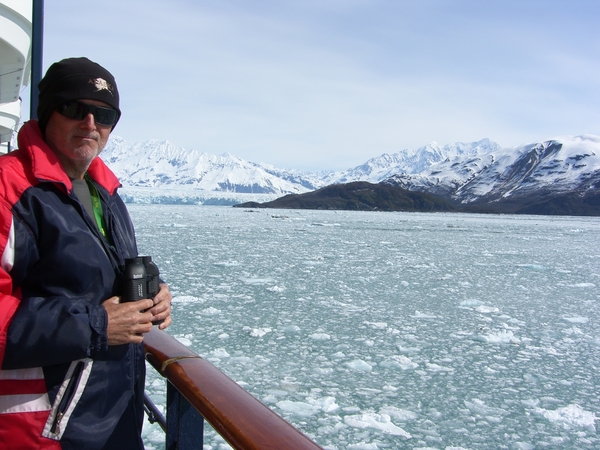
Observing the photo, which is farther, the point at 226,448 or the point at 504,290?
the point at 504,290

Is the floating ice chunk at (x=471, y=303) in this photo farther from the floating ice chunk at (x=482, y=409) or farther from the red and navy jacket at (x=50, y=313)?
the red and navy jacket at (x=50, y=313)

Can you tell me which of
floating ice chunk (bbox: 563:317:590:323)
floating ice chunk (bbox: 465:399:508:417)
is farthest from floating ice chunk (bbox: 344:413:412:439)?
floating ice chunk (bbox: 563:317:590:323)

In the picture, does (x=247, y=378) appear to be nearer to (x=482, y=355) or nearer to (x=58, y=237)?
(x=482, y=355)

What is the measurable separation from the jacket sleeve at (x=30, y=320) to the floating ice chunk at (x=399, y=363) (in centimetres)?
438

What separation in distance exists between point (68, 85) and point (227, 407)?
0.98 m

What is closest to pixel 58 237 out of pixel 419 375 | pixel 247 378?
pixel 247 378

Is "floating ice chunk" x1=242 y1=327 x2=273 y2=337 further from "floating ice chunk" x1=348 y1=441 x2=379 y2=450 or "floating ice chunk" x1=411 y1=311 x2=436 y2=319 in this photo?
"floating ice chunk" x1=348 y1=441 x2=379 y2=450

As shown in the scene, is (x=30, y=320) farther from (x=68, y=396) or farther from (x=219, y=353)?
(x=219, y=353)

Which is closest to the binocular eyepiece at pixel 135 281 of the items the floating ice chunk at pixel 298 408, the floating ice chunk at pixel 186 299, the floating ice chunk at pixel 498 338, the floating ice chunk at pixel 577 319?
the floating ice chunk at pixel 298 408

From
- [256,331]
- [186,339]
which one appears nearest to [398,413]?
[256,331]

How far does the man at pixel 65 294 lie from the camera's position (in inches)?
45.9

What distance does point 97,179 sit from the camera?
5.21 feet

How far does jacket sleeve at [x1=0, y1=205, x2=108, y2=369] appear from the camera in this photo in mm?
1126

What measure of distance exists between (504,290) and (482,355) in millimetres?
4890
